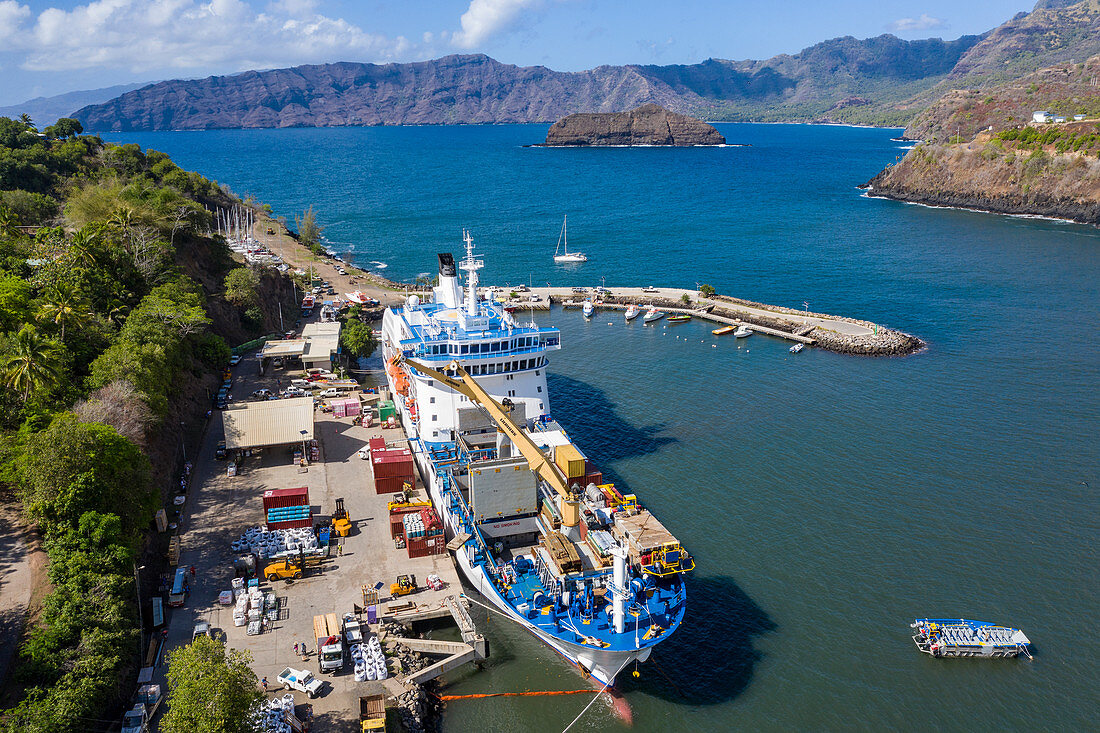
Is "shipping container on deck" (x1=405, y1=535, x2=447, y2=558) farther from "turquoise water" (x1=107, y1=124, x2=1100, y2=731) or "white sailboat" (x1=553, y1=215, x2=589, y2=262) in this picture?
"white sailboat" (x1=553, y1=215, x2=589, y2=262)

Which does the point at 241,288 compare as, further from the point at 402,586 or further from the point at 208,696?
the point at 208,696

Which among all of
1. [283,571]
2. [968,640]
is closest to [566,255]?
[283,571]

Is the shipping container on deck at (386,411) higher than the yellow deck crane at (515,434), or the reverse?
the yellow deck crane at (515,434)

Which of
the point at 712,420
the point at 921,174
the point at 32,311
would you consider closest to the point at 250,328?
the point at 32,311

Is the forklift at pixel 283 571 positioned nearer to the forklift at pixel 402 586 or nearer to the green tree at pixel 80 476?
the forklift at pixel 402 586

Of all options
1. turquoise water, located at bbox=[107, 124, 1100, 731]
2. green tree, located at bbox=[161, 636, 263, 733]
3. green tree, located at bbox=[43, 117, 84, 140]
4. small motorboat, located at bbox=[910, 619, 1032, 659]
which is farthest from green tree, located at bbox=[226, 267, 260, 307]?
small motorboat, located at bbox=[910, 619, 1032, 659]

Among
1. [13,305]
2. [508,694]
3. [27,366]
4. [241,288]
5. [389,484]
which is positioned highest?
[13,305]

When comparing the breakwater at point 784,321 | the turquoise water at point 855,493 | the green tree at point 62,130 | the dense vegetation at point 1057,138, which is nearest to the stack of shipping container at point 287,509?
the turquoise water at point 855,493

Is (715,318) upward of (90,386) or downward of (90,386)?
downward
